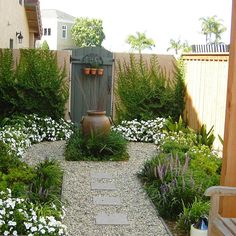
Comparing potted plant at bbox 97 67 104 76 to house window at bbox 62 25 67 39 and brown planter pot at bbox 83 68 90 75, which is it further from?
house window at bbox 62 25 67 39

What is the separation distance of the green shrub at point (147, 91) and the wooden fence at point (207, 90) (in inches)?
11.4

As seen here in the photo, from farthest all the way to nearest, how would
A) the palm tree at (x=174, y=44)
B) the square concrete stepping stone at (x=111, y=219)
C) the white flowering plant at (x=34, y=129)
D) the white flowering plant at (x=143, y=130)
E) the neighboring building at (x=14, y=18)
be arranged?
the palm tree at (x=174, y=44)
the neighboring building at (x=14, y=18)
the white flowering plant at (x=143, y=130)
the white flowering plant at (x=34, y=129)
the square concrete stepping stone at (x=111, y=219)

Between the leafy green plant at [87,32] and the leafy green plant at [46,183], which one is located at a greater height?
the leafy green plant at [87,32]

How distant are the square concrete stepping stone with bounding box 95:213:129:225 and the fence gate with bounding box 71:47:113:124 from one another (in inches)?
230

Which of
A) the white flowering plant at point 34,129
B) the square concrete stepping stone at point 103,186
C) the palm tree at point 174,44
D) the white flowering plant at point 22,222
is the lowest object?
the square concrete stepping stone at point 103,186

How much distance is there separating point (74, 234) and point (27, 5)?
13250 millimetres

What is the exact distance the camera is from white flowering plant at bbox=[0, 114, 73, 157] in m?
8.19

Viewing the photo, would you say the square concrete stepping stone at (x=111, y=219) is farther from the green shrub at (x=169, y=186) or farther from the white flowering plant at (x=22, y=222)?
the white flowering plant at (x=22, y=222)

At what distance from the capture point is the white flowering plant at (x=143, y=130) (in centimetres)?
952

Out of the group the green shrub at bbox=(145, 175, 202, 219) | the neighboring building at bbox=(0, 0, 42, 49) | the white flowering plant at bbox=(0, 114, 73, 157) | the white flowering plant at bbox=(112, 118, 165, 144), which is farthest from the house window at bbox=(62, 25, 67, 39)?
the green shrub at bbox=(145, 175, 202, 219)

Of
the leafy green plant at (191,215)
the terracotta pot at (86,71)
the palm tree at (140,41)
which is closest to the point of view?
the leafy green plant at (191,215)

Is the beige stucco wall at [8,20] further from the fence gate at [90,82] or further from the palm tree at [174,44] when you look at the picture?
the palm tree at [174,44]

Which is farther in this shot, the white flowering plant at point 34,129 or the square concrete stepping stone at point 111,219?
the white flowering plant at point 34,129

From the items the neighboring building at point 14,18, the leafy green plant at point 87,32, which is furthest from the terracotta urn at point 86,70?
the leafy green plant at point 87,32
